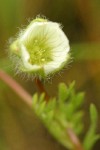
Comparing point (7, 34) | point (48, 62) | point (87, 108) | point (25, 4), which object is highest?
point (25, 4)

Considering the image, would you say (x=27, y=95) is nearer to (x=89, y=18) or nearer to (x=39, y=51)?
(x=39, y=51)

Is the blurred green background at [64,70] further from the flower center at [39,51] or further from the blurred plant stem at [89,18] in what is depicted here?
the flower center at [39,51]

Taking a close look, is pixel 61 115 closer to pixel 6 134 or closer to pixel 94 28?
pixel 6 134

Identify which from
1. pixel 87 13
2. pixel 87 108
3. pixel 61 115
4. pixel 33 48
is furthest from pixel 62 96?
pixel 87 13

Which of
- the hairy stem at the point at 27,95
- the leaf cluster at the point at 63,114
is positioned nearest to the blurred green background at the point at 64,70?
the hairy stem at the point at 27,95

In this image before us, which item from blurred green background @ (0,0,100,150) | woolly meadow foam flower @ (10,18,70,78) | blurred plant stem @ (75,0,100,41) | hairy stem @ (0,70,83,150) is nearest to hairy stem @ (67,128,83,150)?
→ hairy stem @ (0,70,83,150)
